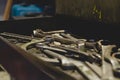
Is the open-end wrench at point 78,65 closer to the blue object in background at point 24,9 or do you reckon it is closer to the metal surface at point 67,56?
the metal surface at point 67,56

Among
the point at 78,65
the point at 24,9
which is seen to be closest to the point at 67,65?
the point at 78,65

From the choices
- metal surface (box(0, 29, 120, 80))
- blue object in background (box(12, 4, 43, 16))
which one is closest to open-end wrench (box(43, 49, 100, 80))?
metal surface (box(0, 29, 120, 80))

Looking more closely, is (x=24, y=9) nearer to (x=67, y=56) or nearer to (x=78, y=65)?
(x=67, y=56)

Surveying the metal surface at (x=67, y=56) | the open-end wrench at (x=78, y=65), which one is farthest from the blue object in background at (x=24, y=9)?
the open-end wrench at (x=78, y=65)

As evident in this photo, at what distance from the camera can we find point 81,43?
1.29 metres

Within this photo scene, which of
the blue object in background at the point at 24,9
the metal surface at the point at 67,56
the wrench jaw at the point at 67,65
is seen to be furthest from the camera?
the blue object in background at the point at 24,9

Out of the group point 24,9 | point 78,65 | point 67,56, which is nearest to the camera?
point 78,65

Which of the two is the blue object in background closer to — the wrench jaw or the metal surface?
the metal surface

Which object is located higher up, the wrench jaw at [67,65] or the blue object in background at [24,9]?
the blue object in background at [24,9]

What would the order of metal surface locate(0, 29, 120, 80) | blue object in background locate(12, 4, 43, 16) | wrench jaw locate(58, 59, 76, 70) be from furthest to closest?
blue object in background locate(12, 4, 43, 16) → wrench jaw locate(58, 59, 76, 70) → metal surface locate(0, 29, 120, 80)

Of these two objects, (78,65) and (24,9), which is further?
(24,9)

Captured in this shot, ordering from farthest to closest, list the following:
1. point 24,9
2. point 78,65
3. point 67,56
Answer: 1. point 24,9
2. point 67,56
3. point 78,65

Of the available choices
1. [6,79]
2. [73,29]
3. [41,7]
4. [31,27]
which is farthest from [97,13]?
[41,7]

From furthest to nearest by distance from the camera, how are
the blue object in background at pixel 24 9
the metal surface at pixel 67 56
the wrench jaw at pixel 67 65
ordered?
the blue object in background at pixel 24 9 → the wrench jaw at pixel 67 65 → the metal surface at pixel 67 56
